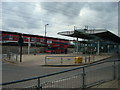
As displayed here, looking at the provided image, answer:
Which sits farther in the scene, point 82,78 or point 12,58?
point 12,58

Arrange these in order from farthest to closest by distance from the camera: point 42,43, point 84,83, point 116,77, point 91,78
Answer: point 42,43
point 116,77
point 91,78
point 84,83

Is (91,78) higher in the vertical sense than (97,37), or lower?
lower

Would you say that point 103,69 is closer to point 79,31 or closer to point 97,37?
point 79,31

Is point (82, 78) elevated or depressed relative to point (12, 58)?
elevated

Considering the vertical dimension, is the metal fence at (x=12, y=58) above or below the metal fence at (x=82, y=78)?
below

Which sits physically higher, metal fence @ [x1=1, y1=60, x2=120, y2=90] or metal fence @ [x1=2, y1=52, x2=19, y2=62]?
metal fence @ [x1=1, y1=60, x2=120, y2=90]

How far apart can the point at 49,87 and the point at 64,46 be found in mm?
46971

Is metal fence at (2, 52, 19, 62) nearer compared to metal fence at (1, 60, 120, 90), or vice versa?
metal fence at (1, 60, 120, 90)

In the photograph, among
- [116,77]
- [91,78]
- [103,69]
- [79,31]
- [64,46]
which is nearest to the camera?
[91,78]

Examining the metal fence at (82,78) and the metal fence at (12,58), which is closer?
the metal fence at (82,78)

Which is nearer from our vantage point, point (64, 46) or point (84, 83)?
point (84, 83)

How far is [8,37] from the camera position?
151 ft

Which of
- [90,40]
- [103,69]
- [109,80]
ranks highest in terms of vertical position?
[90,40]

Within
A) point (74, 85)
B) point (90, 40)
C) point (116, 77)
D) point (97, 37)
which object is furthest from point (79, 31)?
point (74, 85)
